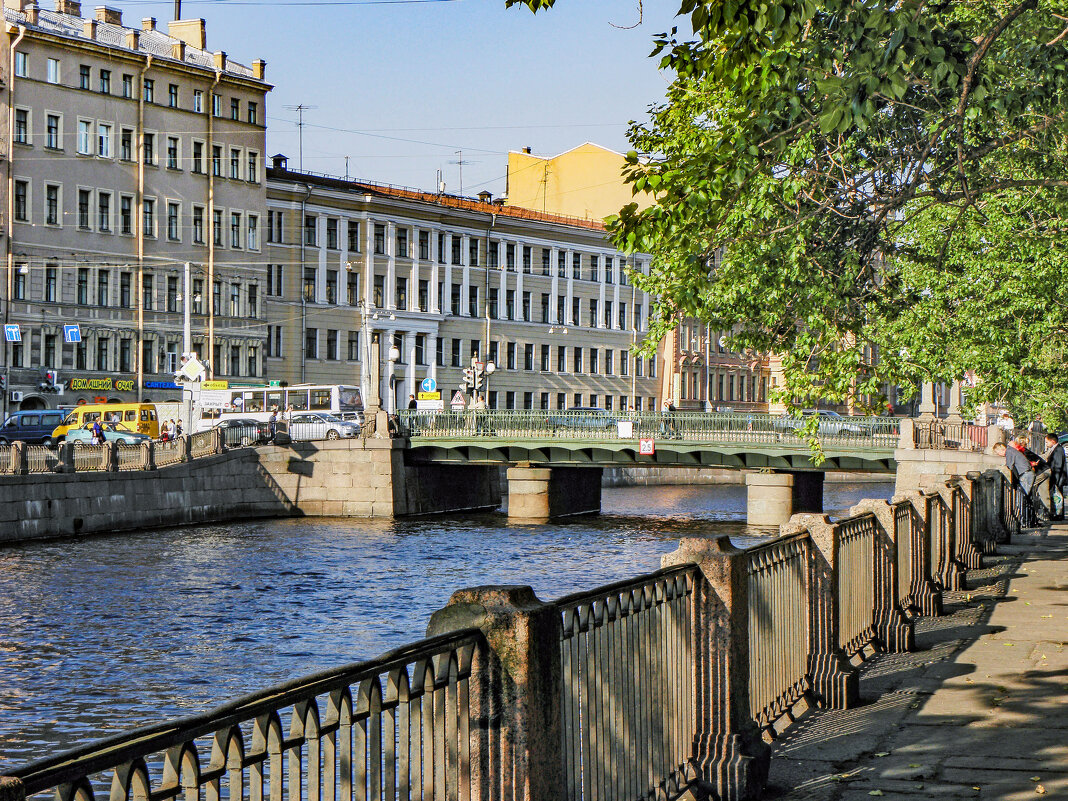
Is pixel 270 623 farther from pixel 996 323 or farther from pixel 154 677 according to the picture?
pixel 996 323

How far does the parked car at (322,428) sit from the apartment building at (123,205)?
21.5ft

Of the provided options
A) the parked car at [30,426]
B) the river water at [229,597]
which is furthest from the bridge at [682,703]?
the parked car at [30,426]

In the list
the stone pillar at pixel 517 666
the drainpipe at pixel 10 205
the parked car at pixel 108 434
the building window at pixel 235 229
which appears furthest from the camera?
the building window at pixel 235 229

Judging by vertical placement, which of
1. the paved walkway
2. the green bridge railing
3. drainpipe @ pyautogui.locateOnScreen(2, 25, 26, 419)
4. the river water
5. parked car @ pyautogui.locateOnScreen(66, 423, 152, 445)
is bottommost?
the river water

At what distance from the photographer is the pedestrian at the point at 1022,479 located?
2520 cm

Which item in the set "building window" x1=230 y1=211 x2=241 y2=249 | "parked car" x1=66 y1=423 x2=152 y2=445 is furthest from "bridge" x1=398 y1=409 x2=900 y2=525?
"building window" x1=230 y1=211 x2=241 y2=249

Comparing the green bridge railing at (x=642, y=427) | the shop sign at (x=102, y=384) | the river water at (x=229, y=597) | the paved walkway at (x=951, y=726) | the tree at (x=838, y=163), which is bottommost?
the river water at (x=229, y=597)

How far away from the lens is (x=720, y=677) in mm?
6762

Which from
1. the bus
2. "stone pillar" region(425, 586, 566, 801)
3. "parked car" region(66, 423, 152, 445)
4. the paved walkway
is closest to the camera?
"stone pillar" region(425, 586, 566, 801)

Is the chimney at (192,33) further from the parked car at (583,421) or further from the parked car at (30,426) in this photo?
the parked car at (583,421)

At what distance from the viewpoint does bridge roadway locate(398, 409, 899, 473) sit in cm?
4778

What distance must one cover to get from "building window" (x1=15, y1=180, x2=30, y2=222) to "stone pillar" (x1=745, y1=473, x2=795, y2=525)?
32.3 m

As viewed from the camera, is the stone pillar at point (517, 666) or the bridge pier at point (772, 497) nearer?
the stone pillar at point (517, 666)

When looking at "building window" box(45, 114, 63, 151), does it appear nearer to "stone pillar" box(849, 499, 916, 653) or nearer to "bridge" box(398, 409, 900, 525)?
"bridge" box(398, 409, 900, 525)
